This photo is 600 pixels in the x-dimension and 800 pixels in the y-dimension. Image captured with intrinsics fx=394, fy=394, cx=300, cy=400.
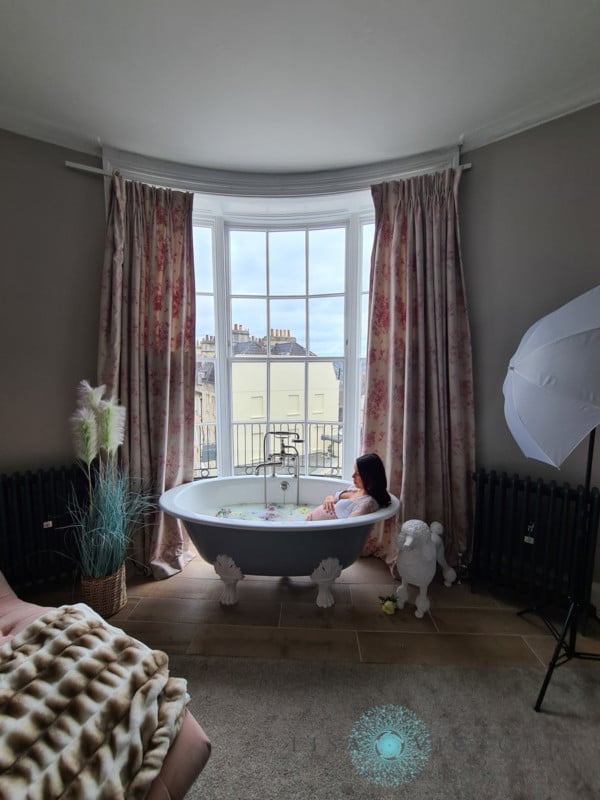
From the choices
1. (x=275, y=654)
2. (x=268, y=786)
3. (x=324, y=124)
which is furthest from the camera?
(x=324, y=124)

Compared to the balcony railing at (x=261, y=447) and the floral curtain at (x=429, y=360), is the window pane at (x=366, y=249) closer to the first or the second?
A: the floral curtain at (x=429, y=360)

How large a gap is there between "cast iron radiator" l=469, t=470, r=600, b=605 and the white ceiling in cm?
204

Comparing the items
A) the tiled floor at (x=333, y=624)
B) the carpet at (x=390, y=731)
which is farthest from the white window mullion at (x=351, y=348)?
the carpet at (x=390, y=731)

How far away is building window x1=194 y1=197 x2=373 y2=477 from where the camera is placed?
3107 millimetres

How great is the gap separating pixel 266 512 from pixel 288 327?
1.45m

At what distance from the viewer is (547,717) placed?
4.98 feet

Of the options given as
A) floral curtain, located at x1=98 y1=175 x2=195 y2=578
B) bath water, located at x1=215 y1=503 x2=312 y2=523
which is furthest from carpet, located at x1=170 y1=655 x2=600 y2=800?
floral curtain, located at x1=98 y1=175 x2=195 y2=578

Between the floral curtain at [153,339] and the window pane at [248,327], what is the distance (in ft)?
1.66

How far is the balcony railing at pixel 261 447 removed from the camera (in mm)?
3195

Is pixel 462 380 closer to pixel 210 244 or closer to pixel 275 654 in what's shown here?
pixel 275 654

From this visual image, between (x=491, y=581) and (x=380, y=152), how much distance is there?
2766 millimetres

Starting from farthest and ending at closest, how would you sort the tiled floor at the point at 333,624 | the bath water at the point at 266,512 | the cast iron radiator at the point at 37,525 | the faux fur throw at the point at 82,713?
the bath water at the point at 266,512
the cast iron radiator at the point at 37,525
the tiled floor at the point at 333,624
the faux fur throw at the point at 82,713

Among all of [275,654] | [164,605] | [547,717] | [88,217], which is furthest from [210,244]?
[547,717]

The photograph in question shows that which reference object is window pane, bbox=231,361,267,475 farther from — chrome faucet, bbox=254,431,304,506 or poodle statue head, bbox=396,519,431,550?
poodle statue head, bbox=396,519,431,550
